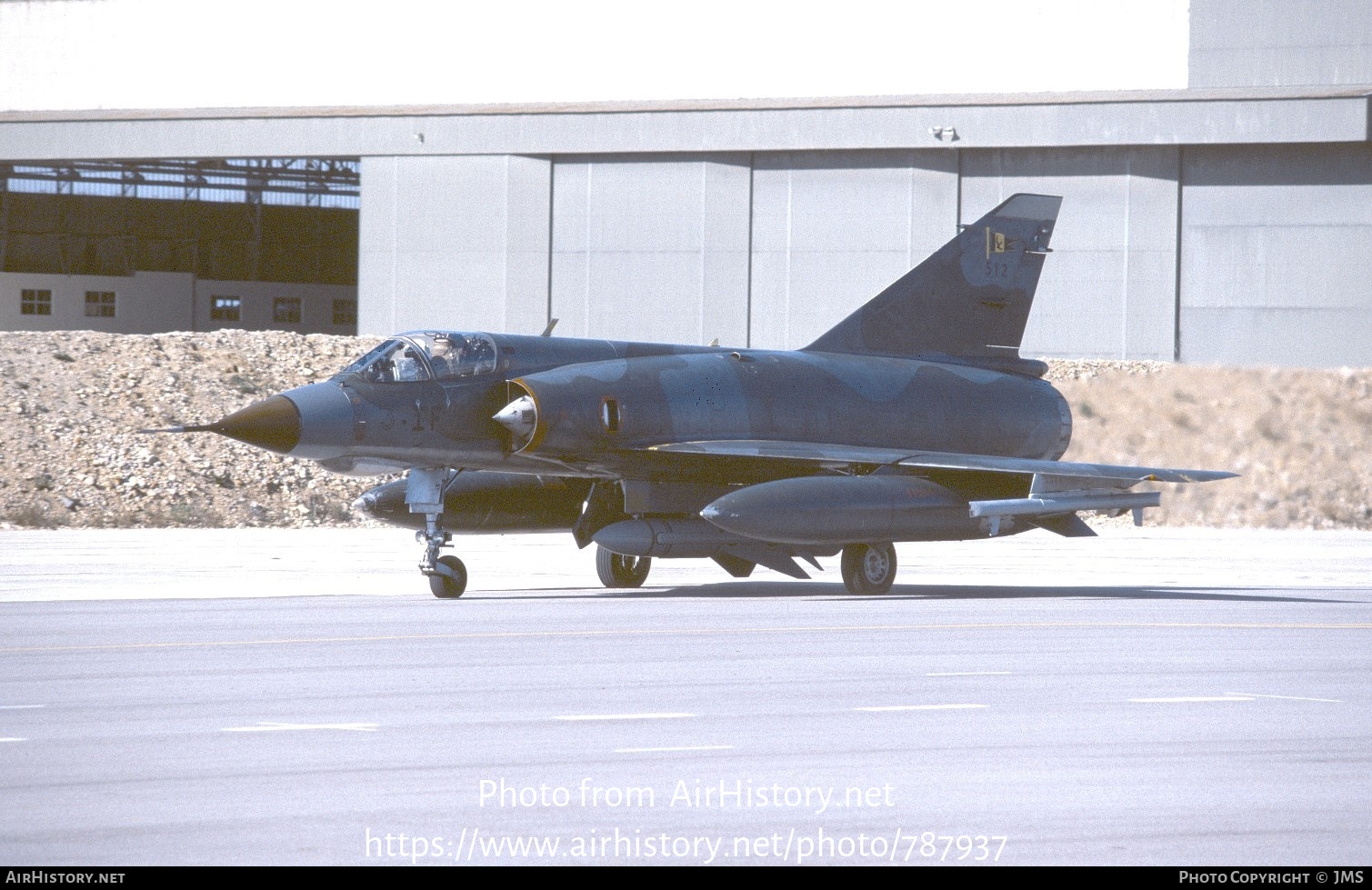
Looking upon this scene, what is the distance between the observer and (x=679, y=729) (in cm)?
927

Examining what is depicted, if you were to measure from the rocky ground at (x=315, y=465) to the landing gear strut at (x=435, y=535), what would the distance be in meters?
14.0

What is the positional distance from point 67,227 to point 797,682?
172 ft

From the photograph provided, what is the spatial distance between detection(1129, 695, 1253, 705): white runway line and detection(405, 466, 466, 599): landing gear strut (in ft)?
30.2

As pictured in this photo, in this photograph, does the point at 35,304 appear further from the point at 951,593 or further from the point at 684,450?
the point at 951,593

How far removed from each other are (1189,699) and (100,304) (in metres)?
52.7

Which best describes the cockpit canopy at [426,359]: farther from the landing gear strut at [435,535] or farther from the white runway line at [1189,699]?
the white runway line at [1189,699]

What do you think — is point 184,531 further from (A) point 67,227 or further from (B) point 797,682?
(A) point 67,227

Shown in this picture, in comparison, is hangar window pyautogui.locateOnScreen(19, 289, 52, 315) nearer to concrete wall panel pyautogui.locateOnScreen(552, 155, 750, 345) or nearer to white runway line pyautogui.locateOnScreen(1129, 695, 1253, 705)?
concrete wall panel pyautogui.locateOnScreen(552, 155, 750, 345)

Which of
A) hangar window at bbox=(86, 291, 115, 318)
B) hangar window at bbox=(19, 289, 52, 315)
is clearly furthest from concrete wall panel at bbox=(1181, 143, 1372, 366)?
hangar window at bbox=(19, 289, 52, 315)

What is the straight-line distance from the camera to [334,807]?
7.20 m

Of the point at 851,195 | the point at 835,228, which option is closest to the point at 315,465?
the point at 835,228

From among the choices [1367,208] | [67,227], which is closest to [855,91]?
[1367,208]

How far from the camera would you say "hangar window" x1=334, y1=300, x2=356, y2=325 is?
213 feet

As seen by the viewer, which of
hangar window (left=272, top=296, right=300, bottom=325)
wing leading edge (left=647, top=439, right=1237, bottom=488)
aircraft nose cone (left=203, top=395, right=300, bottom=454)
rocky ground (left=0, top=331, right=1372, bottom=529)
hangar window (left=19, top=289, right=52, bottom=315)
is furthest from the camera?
hangar window (left=272, top=296, right=300, bottom=325)
